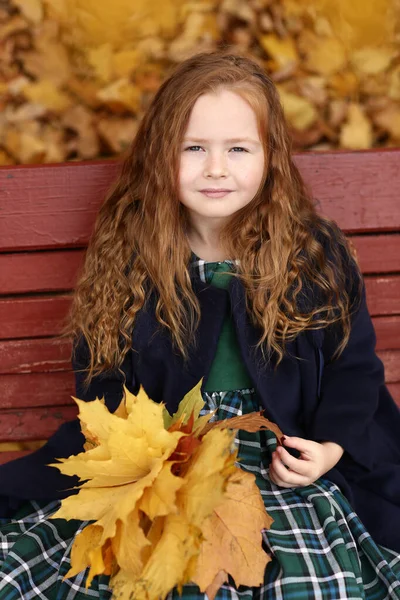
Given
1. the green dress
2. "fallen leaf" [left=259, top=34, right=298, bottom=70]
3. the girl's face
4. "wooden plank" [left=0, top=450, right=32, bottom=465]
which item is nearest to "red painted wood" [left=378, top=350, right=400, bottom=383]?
the green dress

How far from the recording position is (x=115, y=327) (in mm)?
1508

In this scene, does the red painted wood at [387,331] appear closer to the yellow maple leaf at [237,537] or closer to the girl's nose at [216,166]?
the girl's nose at [216,166]

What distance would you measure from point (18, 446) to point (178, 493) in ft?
2.93

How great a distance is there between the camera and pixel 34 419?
182 cm

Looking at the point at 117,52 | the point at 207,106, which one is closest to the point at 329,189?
the point at 207,106

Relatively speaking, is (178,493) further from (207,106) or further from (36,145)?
(36,145)

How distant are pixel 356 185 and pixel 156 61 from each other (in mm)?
554

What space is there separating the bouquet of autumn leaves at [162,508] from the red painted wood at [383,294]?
0.74 meters

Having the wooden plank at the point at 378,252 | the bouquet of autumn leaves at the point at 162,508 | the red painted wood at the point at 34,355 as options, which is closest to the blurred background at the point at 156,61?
the wooden plank at the point at 378,252

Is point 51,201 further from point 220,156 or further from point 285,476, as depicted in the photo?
point 285,476

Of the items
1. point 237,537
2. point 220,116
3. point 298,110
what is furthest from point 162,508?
point 298,110

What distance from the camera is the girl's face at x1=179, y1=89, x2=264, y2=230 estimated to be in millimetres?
1378

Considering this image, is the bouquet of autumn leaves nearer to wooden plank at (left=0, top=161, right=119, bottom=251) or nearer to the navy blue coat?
the navy blue coat

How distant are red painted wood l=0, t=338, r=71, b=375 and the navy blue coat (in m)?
0.24
